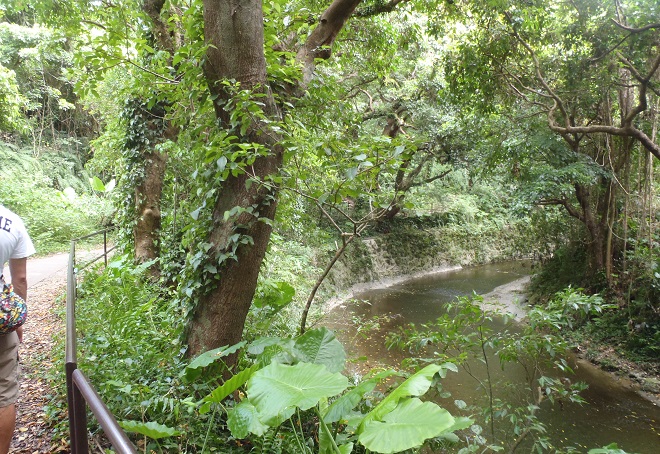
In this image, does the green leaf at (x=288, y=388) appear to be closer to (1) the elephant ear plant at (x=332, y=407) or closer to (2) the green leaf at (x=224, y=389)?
(1) the elephant ear plant at (x=332, y=407)

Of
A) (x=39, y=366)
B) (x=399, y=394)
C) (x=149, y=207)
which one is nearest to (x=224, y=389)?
(x=399, y=394)

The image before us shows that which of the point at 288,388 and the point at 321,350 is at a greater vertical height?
the point at 288,388

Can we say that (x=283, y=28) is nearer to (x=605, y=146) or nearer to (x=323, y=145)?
(x=323, y=145)

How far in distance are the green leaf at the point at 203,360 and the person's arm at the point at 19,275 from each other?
33.4 inches

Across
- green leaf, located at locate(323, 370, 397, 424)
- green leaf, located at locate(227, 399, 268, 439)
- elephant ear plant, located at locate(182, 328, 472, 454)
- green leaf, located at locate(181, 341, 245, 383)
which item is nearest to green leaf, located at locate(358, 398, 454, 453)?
elephant ear plant, located at locate(182, 328, 472, 454)

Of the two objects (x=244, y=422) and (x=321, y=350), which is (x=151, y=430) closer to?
(x=244, y=422)

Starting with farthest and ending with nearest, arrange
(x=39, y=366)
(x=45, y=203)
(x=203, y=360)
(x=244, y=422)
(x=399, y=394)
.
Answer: (x=45, y=203)
(x=39, y=366)
(x=203, y=360)
(x=244, y=422)
(x=399, y=394)

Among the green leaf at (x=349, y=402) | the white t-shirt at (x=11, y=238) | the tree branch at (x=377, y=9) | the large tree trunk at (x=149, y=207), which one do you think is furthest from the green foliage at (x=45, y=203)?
the green leaf at (x=349, y=402)

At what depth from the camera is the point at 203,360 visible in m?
2.37

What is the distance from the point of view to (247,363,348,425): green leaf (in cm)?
160

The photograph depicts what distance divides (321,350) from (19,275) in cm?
164

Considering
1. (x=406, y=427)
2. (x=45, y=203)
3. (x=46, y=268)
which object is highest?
(x=45, y=203)

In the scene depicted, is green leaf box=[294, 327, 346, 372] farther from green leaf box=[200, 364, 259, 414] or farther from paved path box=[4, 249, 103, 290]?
paved path box=[4, 249, 103, 290]

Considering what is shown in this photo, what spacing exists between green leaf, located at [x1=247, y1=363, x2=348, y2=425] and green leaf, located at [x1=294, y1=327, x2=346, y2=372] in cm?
64
